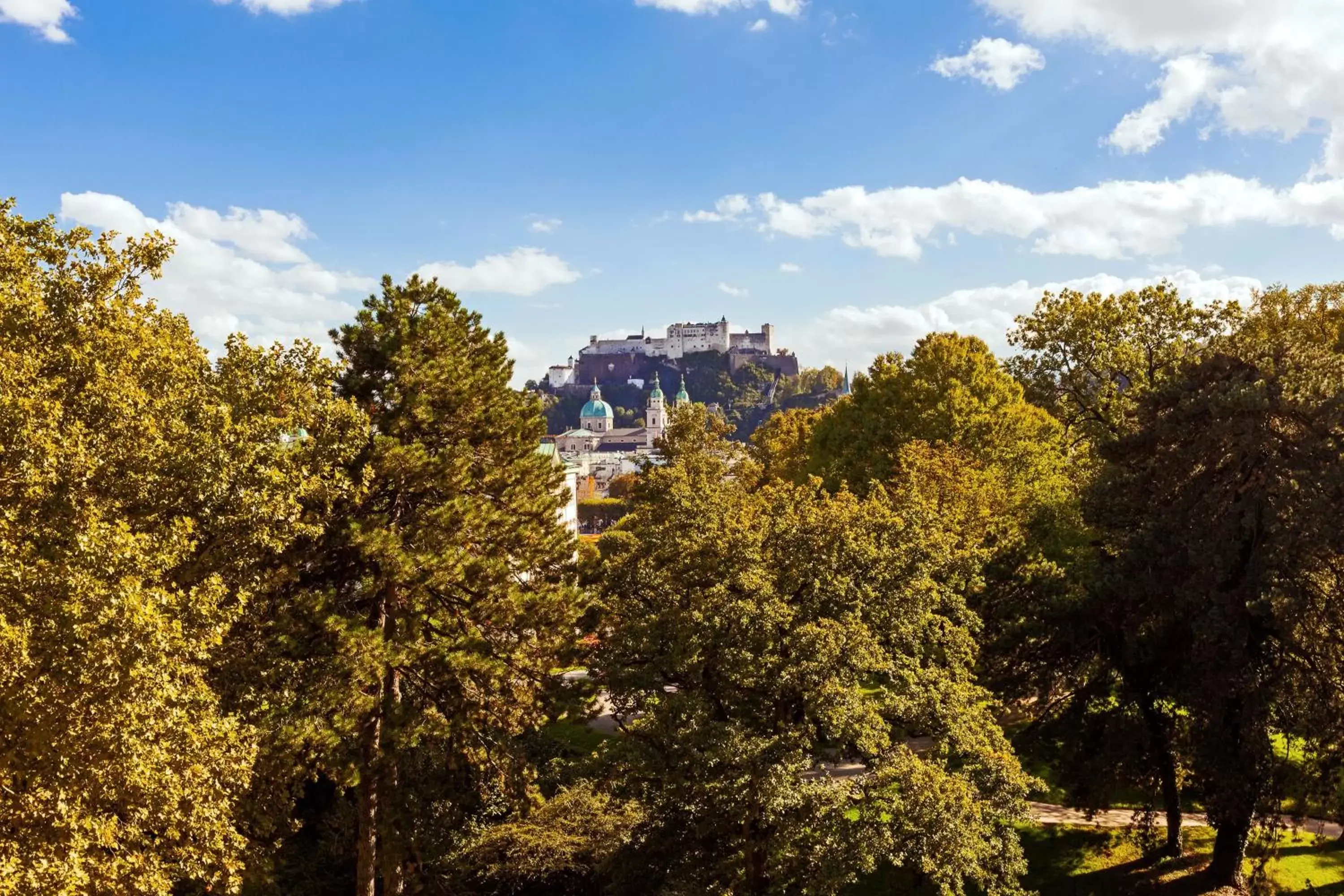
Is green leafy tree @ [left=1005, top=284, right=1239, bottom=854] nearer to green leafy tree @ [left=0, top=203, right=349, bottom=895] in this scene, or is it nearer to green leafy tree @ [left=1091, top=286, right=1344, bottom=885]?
green leafy tree @ [left=1091, top=286, right=1344, bottom=885]

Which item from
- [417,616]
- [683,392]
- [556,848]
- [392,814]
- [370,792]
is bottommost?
[556,848]

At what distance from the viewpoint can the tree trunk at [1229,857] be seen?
51.8ft

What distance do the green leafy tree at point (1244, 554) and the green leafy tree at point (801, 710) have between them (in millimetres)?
3327

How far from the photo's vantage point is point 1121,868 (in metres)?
17.6

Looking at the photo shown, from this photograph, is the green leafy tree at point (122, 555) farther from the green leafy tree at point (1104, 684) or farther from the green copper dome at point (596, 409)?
the green copper dome at point (596, 409)

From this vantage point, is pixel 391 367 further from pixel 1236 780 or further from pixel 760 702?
pixel 1236 780

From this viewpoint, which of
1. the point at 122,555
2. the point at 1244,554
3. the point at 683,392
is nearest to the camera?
the point at 122,555

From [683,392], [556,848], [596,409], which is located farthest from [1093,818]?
[596,409]

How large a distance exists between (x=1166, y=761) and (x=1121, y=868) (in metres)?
2.76

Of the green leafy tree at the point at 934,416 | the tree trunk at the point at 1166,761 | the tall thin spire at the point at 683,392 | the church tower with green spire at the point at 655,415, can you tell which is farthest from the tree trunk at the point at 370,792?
the church tower with green spire at the point at 655,415

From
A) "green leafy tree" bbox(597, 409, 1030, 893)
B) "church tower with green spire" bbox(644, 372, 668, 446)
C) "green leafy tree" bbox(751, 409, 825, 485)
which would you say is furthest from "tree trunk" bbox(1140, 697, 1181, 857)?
"church tower with green spire" bbox(644, 372, 668, 446)

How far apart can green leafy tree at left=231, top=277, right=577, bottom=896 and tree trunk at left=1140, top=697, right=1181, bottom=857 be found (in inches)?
444

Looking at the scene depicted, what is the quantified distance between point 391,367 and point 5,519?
7384mm

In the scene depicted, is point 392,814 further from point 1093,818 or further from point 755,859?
point 1093,818
